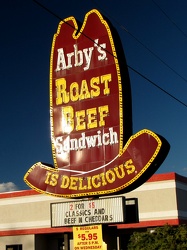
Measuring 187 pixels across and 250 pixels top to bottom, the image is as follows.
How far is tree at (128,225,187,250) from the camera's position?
76.3ft

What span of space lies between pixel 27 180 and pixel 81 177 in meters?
2.70

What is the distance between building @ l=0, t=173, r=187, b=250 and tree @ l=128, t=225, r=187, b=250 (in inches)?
544

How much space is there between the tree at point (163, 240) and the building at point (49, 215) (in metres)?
13.8

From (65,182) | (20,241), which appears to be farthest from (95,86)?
(20,241)

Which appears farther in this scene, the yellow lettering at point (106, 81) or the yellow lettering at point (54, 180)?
the yellow lettering at point (54, 180)

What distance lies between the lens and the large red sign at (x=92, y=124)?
18.8 metres

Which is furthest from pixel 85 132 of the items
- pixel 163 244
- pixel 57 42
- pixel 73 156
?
pixel 163 244

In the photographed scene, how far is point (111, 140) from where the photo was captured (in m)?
19.5

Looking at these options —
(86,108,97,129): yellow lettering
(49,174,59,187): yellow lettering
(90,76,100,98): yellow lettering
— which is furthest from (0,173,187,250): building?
(90,76,100,98): yellow lettering

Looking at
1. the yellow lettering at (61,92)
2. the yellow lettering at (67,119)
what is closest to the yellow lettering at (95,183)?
the yellow lettering at (67,119)

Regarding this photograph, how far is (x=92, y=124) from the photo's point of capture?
2009cm

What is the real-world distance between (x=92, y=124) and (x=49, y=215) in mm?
24761

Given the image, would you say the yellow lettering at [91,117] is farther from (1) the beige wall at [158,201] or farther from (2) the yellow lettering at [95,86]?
(1) the beige wall at [158,201]

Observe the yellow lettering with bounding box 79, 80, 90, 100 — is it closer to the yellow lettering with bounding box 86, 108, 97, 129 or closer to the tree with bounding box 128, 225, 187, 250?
the yellow lettering with bounding box 86, 108, 97, 129
